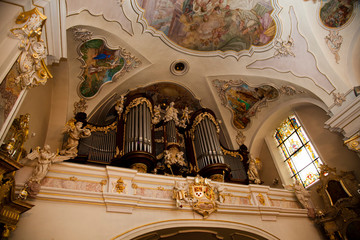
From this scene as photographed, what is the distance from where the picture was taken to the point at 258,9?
7.91 meters

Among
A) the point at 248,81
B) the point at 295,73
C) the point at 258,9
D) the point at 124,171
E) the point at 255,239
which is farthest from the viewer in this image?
the point at 248,81

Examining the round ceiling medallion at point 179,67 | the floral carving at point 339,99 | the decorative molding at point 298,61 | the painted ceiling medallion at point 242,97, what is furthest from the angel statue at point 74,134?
the floral carving at point 339,99

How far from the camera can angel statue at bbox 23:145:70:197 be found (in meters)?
4.43

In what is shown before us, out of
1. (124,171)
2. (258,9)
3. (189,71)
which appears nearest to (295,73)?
(258,9)

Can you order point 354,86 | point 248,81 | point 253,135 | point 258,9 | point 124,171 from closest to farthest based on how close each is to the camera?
1. point 124,171
2. point 354,86
3. point 258,9
4. point 248,81
5. point 253,135

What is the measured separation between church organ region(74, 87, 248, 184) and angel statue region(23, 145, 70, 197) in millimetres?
1661

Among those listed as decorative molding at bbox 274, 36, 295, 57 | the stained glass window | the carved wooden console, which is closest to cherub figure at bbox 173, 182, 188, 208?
the carved wooden console

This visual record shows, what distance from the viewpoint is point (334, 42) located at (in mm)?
7566

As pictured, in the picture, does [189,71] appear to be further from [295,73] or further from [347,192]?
[347,192]

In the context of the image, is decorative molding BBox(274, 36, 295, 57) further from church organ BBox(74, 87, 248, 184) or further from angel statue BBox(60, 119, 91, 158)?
angel statue BBox(60, 119, 91, 158)

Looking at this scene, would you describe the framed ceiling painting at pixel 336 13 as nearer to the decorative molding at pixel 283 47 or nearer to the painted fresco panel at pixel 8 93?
the decorative molding at pixel 283 47

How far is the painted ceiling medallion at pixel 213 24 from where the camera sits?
7.77 metres

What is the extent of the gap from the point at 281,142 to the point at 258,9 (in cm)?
495

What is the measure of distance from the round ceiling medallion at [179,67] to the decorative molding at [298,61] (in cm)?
292
